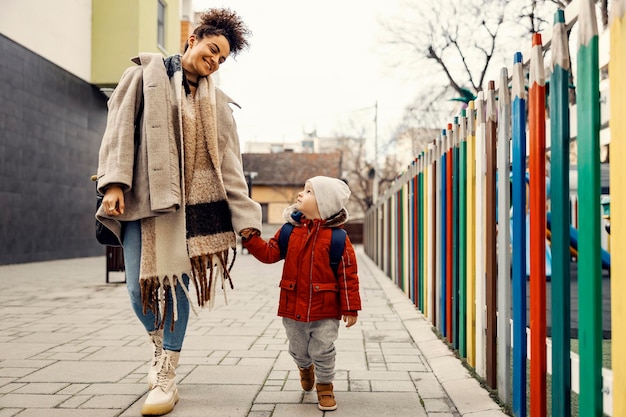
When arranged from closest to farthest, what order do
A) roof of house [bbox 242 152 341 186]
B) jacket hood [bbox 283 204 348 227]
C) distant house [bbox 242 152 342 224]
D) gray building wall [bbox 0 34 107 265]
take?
jacket hood [bbox 283 204 348 227]
gray building wall [bbox 0 34 107 265]
distant house [bbox 242 152 342 224]
roof of house [bbox 242 152 341 186]

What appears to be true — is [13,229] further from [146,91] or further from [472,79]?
[472,79]

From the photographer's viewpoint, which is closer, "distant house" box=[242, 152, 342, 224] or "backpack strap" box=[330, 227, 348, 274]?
"backpack strap" box=[330, 227, 348, 274]

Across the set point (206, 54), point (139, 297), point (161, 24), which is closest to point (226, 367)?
point (139, 297)

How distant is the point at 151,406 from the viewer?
2.86m

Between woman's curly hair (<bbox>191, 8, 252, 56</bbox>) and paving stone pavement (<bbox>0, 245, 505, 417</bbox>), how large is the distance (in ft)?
5.78

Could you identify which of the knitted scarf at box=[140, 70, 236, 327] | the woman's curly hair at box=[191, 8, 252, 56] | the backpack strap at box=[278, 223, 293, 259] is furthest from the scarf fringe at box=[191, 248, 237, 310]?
the woman's curly hair at box=[191, 8, 252, 56]

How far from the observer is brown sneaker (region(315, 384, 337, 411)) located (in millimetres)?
2988

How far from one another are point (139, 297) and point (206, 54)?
1.20 m

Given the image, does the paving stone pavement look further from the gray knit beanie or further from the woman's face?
the woman's face

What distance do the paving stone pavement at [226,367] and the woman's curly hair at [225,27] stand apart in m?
1.76

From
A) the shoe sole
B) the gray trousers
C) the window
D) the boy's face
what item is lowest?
the shoe sole

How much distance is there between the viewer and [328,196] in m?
3.12

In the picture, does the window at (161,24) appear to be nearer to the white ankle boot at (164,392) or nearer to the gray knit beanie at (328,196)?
the gray knit beanie at (328,196)

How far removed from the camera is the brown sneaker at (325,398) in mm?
2988
